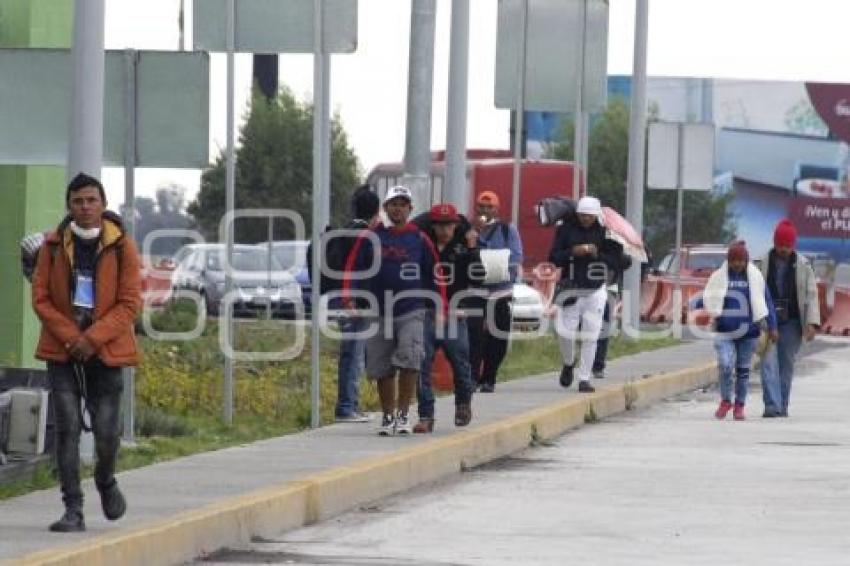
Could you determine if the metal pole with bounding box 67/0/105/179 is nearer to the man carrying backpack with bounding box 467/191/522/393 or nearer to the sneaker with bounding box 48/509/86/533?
the sneaker with bounding box 48/509/86/533

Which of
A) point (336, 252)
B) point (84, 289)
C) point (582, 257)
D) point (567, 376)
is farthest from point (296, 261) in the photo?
point (84, 289)

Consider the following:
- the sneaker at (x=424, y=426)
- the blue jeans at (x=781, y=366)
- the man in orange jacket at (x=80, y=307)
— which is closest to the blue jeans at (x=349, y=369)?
the sneaker at (x=424, y=426)

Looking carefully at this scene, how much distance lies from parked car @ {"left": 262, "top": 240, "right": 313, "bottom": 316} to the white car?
4853 mm

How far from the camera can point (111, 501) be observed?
1323cm

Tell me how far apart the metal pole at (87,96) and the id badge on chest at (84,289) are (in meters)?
3.17

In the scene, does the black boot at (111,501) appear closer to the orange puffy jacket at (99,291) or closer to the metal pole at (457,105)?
the orange puffy jacket at (99,291)

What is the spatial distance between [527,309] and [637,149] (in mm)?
3714

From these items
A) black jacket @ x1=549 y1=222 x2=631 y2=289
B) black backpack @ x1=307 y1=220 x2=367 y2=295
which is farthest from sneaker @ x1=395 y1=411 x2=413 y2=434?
black jacket @ x1=549 y1=222 x2=631 y2=289

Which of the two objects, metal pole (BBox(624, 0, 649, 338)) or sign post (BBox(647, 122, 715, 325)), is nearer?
sign post (BBox(647, 122, 715, 325))

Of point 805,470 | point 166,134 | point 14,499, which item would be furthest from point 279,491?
point 805,470

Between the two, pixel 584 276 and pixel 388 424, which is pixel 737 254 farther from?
pixel 388 424

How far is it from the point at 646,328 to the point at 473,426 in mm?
27233

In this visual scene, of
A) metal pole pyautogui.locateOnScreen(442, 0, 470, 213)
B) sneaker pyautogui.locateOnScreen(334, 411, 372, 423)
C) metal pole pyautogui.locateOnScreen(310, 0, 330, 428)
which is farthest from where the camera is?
metal pole pyautogui.locateOnScreen(442, 0, 470, 213)

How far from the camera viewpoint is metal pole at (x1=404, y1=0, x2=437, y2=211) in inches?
972
